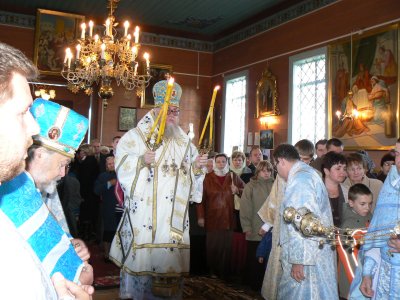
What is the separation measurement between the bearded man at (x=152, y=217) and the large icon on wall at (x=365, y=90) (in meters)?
4.93

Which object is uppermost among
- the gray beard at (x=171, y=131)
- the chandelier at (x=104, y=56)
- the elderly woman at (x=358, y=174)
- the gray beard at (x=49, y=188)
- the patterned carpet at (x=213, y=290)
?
the chandelier at (x=104, y=56)

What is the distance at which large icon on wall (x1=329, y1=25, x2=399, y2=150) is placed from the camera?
25.7 feet

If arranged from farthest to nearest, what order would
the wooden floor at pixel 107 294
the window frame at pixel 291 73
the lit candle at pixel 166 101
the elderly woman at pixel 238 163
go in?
1. the window frame at pixel 291 73
2. the elderly woman at pixel 238 163
3. the wooden floor at pixel 107 294
4. the lit candle at pixel 166 101

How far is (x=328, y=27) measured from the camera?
9352 millimetres

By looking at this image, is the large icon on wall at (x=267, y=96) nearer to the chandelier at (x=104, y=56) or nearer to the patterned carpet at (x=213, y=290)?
the chandelier at (x=104, y=56)

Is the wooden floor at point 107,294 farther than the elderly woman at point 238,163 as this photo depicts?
No

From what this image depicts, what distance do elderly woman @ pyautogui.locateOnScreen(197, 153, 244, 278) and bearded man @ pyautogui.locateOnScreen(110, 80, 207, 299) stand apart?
4.93ft

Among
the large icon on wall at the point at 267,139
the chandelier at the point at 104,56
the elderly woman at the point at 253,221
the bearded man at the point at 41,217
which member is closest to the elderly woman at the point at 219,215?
the elderly woman at the point at 253,221

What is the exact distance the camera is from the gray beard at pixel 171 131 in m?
4.40

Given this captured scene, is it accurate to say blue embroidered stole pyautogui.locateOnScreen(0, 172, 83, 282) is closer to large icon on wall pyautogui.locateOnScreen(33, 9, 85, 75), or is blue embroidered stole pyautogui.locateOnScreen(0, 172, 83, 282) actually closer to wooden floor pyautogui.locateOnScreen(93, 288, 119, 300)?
wooden floor pyautogui.locateOnScreen(93, 288, 119, 300)

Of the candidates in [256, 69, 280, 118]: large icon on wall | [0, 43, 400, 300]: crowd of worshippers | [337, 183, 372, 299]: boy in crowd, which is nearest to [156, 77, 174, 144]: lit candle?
[0, 43, 400, 300]: crowd of worshippers

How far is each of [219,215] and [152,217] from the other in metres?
1.84

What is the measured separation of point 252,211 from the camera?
5.44m

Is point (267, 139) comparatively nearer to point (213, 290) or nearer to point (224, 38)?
point (224, 38)
